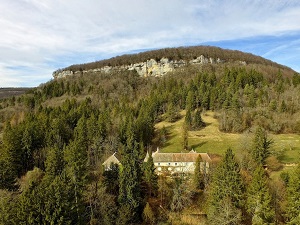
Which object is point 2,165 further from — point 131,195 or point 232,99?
point 232,99

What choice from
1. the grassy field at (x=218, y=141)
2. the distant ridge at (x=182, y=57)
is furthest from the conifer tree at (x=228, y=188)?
the distant ridge at (x=182, y=57)

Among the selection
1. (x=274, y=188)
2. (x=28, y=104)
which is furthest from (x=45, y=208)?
(x=28, y=104)

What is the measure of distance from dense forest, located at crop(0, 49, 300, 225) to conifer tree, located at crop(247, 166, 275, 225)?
126 millimetres

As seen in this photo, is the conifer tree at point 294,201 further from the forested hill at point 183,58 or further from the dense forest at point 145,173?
the forested hill at point 183,58

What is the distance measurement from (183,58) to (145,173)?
424 ft

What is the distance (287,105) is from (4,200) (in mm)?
84151

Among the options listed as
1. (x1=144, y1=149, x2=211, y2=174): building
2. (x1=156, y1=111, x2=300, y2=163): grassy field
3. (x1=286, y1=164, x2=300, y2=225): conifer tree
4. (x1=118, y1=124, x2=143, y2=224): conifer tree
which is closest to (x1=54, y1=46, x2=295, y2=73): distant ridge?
(x1=156, y1=111, x2=300, y2=163): grassy field

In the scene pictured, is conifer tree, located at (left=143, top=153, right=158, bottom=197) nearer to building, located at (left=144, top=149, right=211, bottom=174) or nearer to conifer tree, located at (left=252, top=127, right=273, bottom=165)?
building, located at (left=144, top=149, right=211, bottom=174)

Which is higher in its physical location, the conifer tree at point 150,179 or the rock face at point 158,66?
the rock face at point 158,66

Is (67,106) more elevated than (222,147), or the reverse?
(67,106)

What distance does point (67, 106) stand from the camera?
98.3 metres

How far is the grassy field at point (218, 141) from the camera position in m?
61.7

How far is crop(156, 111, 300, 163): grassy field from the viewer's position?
61719 millimetres

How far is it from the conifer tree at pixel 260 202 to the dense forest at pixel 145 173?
0.13 m
